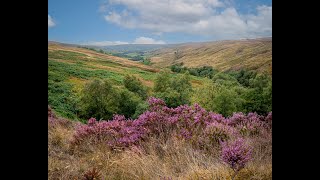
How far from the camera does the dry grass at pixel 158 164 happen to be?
12.0 feet

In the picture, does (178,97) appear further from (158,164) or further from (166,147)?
(158,164)

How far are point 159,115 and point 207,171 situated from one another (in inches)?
78.5

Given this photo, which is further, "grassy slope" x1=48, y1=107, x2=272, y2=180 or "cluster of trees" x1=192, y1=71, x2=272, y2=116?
"cluster of trees" x1=192, y1=71, x2=272, y2=116

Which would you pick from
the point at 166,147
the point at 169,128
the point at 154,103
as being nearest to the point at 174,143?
the point at 166,147

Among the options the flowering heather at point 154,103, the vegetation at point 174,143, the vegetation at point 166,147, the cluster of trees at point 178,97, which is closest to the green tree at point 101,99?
the cluster of trees at point 178,97

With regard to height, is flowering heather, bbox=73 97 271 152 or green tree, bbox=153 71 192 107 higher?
A: green tree, bbox=153 71 192 107

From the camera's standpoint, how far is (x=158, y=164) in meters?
4.18

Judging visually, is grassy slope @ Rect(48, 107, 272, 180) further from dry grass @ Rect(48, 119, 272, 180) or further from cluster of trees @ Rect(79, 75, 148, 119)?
cluster of trees @ Rect(79, 75, 148, 119)

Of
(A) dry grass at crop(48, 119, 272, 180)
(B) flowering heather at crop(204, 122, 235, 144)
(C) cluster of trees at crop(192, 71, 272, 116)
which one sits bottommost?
(A) dry grass at crop(48, 119, 272, 180)

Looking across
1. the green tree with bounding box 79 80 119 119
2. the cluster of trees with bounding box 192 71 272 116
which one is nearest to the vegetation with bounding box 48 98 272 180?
the cluster of trees with bounding box 192 71 272 116

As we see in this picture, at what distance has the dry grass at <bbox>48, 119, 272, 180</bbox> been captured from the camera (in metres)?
3.67

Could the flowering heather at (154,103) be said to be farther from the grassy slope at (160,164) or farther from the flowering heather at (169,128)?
the grassy slope at (160,164)

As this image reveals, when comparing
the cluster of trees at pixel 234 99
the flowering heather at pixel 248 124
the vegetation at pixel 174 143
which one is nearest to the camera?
the vegetation at pixel 174 143

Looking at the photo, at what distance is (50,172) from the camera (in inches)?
169
